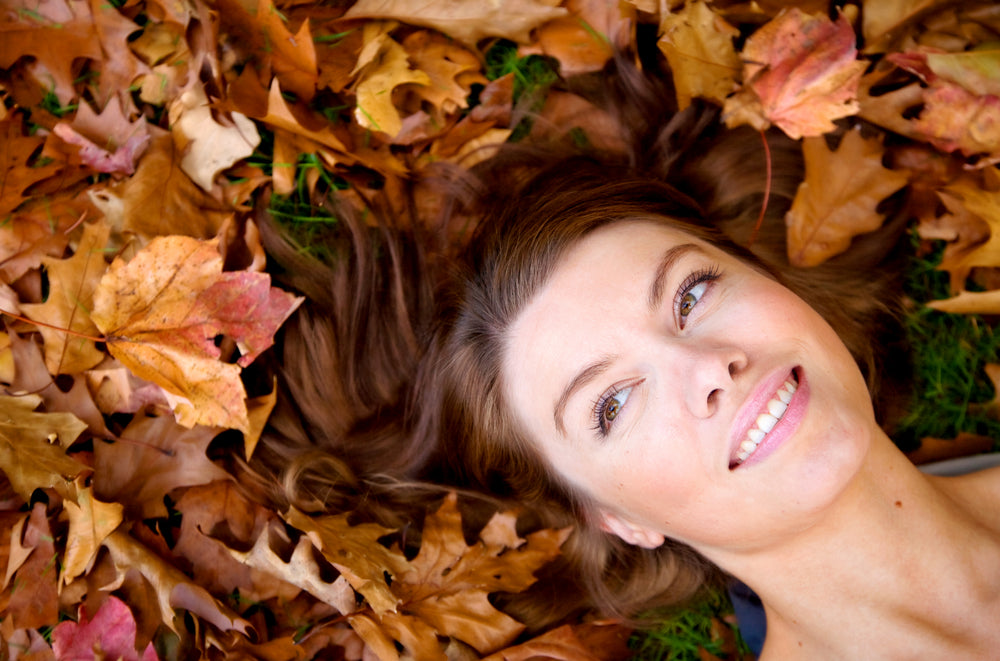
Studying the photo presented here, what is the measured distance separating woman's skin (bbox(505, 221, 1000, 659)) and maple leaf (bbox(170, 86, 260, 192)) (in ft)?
3.71

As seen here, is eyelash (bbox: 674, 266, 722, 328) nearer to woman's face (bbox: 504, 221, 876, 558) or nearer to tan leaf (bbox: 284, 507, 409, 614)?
woman's face (bbox: 504, 221, 876, 558)

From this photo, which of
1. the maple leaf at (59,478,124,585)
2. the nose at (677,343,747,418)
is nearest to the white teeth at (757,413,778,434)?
the nose at (677,343,747,418)

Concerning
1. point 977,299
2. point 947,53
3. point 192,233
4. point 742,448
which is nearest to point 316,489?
point 192,233

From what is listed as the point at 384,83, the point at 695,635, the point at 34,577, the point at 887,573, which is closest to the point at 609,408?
the point at 887,573

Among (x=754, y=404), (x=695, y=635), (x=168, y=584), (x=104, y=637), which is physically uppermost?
(x=754, y=404)

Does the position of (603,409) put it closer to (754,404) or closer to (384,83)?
(754,404)

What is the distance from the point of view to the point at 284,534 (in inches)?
111

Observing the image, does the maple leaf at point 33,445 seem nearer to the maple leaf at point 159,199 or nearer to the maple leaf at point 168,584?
the maple leaf at point 168,584

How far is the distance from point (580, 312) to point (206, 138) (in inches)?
55.7

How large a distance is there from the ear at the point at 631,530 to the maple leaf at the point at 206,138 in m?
1.65

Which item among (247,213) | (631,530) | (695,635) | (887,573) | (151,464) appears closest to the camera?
(887,573)

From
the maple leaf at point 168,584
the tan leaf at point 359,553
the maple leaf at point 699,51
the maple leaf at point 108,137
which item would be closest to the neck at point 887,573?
the tan leaf at point 359,553

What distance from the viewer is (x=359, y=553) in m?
2.73

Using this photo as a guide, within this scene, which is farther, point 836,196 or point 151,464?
point 836,196
